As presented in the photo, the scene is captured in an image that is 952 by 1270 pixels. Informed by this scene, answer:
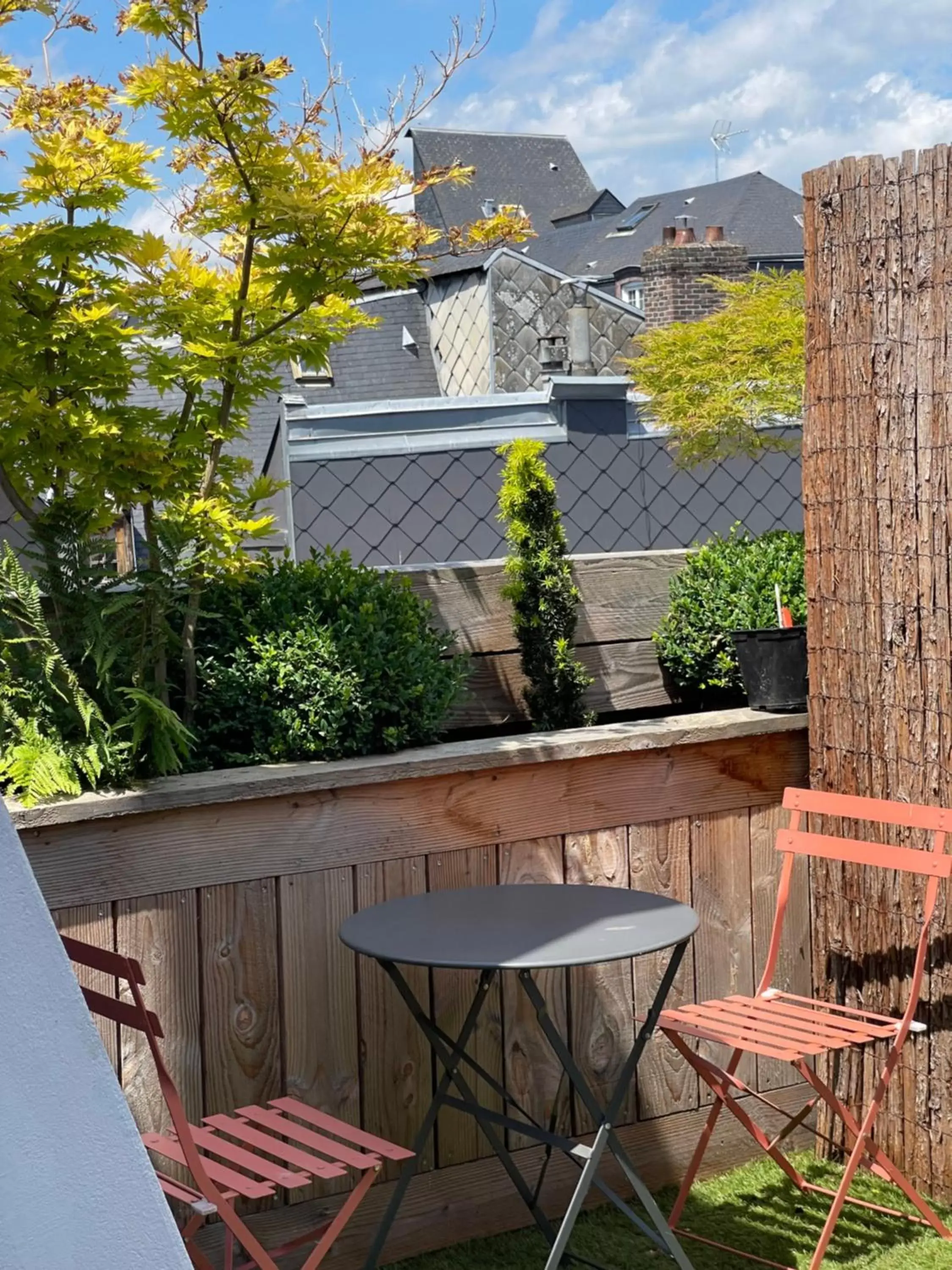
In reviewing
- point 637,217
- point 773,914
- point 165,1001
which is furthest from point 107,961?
point 637,217

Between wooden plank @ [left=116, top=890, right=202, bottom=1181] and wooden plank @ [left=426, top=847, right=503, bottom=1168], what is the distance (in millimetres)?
630

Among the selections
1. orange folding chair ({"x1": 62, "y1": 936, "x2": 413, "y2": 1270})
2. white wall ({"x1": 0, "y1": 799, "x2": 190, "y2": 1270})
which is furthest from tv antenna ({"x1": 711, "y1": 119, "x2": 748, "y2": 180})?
white wall ({"x1": 0, "y1": 799, "x2": 190, "y2": 1270})

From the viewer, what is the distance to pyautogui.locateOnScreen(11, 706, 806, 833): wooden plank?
3.14 meters

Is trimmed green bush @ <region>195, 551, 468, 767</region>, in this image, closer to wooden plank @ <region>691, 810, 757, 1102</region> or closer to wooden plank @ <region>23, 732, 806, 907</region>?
wooden plank @ <region>23, 732, 806, 907</region>

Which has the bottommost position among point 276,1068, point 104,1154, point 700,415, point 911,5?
point 276,1068

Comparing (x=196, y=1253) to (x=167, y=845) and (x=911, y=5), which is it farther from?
(x=911, y=5)

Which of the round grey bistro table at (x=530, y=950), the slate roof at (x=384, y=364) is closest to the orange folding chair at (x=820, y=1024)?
the round grey bistro table at (x=530, y=950)

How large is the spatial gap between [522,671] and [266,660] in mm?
994

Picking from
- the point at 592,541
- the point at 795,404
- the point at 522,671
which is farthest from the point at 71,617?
the point at 592,541

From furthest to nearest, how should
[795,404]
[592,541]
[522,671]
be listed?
[592,541], [795,404], [522,671]

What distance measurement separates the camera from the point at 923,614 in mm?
3732

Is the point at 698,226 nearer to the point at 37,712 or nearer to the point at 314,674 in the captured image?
the point at 314,674

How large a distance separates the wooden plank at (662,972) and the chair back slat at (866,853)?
0.29 meters

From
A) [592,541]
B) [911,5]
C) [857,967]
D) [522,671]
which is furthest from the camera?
[911,5]
